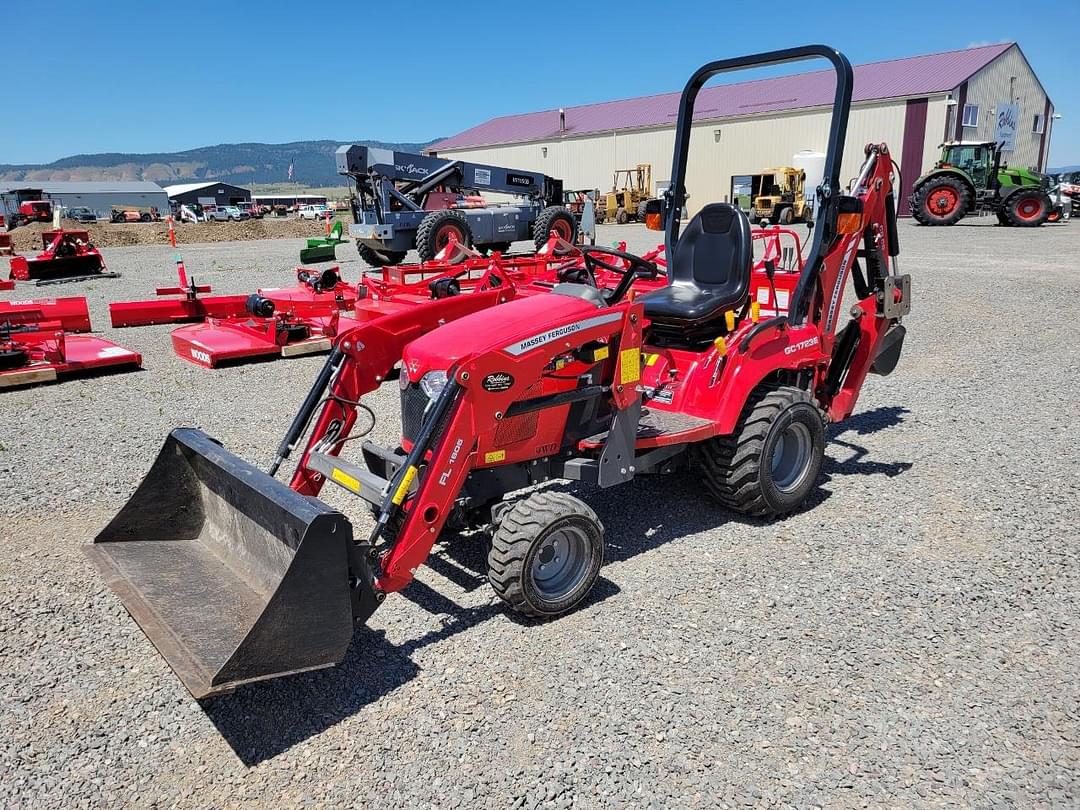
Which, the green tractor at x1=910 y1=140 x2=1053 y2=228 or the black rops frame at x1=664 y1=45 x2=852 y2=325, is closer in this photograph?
the black rops frame at x1=664 y1=45 x2=852 y2=325

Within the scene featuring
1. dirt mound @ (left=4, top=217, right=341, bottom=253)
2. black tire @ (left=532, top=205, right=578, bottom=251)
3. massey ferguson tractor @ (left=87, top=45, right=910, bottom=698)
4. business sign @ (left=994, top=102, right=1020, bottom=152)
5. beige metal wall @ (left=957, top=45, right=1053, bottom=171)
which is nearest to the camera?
massey ferguson tractor @ (left=87, top=45, right=910, bottom=698)

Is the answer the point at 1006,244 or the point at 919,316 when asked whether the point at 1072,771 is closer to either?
the point at 919,316

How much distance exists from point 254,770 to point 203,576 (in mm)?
1011

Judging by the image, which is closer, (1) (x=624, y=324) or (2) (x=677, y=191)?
(1) (x=624, y=324)

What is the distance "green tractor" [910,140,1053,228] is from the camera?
2398 centimetres

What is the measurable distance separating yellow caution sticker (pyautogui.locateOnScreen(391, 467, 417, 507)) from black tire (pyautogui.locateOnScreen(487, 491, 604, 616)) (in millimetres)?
497

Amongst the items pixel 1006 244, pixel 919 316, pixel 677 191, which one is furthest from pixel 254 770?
pixel 1006 244

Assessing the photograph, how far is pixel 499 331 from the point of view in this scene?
3629 mm

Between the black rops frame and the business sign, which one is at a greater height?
the business sign

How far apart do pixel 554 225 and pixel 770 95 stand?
23.5 metres

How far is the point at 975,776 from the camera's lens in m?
2.67

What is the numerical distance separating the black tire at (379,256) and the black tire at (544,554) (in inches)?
593

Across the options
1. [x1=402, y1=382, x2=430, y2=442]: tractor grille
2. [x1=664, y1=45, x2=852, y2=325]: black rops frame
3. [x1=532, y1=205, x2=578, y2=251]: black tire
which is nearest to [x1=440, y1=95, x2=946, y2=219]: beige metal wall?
[x1=532, y1=205, x2=578, y2=251]: black tire

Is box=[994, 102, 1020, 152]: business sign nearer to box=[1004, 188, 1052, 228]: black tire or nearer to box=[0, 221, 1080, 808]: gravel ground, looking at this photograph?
box=[1004, 188, 1052, 228]: black tire
